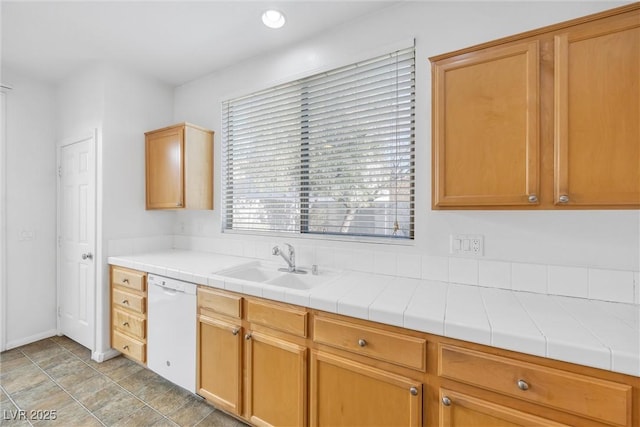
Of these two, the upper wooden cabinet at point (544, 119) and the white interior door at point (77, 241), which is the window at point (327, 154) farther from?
the white interior door at point (77, 241)

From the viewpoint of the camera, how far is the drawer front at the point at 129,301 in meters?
2.17

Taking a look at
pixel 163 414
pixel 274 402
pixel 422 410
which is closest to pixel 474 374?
pixel 422 410

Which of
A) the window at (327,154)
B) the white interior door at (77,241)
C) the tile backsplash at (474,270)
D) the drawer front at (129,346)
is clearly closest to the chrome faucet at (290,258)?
the tile backsplash at (474,270)

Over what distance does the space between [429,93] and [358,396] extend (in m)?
1.69

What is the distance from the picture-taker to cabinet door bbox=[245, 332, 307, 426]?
1.42 metres

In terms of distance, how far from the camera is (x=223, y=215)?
2.70 metres

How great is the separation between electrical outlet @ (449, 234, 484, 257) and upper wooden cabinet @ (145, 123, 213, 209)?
7.06ft

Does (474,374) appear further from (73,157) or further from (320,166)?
(73,157)

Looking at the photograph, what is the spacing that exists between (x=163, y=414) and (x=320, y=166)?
6.52 ft

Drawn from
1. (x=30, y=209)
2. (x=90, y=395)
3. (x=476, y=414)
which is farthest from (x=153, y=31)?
(x=476, y=414)

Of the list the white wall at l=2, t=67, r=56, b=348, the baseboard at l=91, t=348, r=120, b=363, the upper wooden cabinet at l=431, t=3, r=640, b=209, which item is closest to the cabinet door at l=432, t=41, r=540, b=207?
the upper wooden cabinet at l=431, t=3, r=640, b=209

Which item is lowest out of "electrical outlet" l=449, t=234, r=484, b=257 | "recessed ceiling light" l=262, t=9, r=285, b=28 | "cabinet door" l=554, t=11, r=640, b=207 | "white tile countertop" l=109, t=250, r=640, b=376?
"white tile countertop" l=109, t=250, r=640, b=376

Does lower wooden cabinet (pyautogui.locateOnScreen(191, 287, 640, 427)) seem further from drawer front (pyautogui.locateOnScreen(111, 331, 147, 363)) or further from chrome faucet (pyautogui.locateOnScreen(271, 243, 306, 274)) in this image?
drawer front (pyautogui.locateOnScreen(111, 331, 147, 363))

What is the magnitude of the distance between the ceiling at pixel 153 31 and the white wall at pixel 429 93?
0.15 metres
